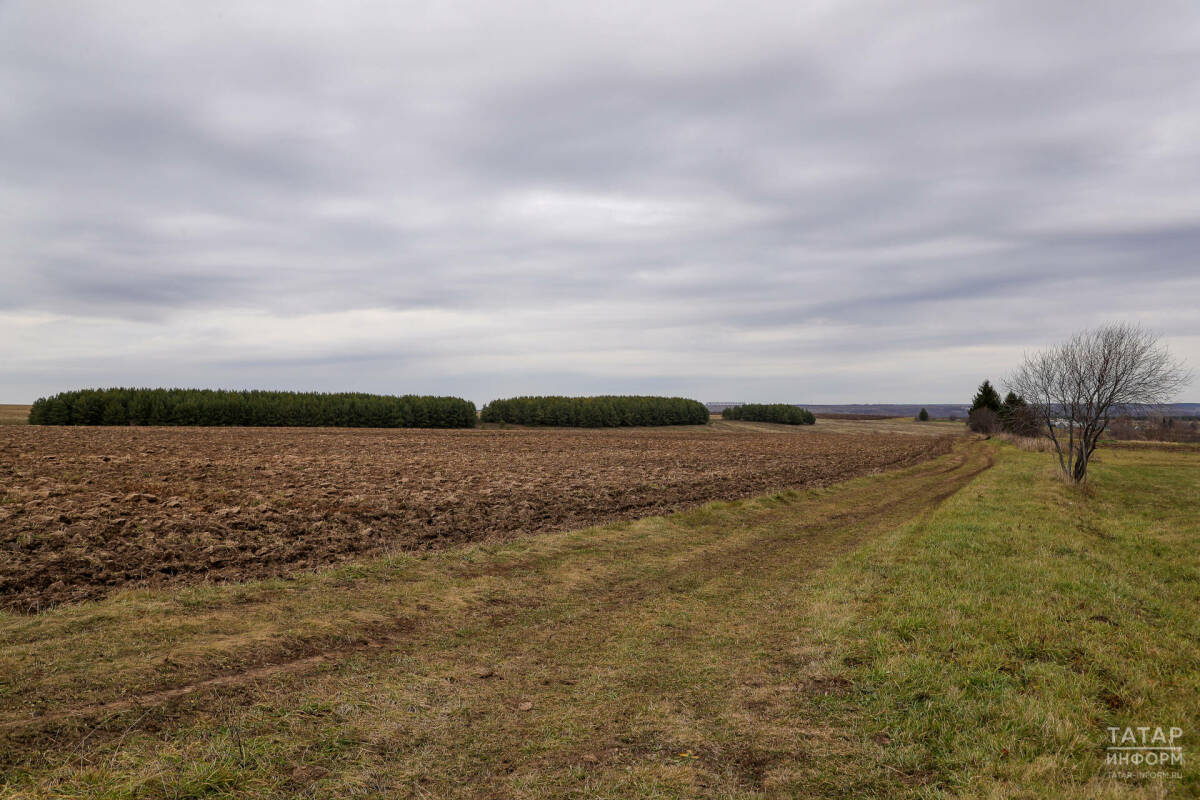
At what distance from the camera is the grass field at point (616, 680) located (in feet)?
18.2

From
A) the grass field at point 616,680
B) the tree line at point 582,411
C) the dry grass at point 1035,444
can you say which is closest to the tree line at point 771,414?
the tree line at point 582,411

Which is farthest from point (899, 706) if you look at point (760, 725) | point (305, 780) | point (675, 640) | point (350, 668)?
point (350, 668)

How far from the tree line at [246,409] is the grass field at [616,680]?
279 ft

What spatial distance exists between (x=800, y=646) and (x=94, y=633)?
32.8 ft

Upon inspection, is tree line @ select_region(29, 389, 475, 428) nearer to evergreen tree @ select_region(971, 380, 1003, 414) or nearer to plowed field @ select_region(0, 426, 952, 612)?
plowed field @ select_region(0, 426, 952, 612)

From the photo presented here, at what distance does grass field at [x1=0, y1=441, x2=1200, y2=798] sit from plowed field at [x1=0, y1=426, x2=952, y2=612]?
2.22 meters

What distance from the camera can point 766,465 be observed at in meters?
39.2

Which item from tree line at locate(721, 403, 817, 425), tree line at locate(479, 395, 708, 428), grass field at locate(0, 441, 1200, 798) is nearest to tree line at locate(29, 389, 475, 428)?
tree line at locate(479, 395, 708, 428)

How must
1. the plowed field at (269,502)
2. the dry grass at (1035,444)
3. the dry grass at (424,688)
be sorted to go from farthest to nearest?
the dry grass at (1035,444) < the plowed field at (269,502) < the dry grass at (424,688)

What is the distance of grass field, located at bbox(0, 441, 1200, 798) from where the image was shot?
5562mm

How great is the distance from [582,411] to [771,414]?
55628mm

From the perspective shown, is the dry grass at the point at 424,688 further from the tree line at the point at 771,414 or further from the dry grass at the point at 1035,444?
the tree line at the point at 771,414

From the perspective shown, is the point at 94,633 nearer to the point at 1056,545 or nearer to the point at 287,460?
the point at 1056,545

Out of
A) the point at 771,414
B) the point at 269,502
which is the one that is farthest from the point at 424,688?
the point at 771,414
